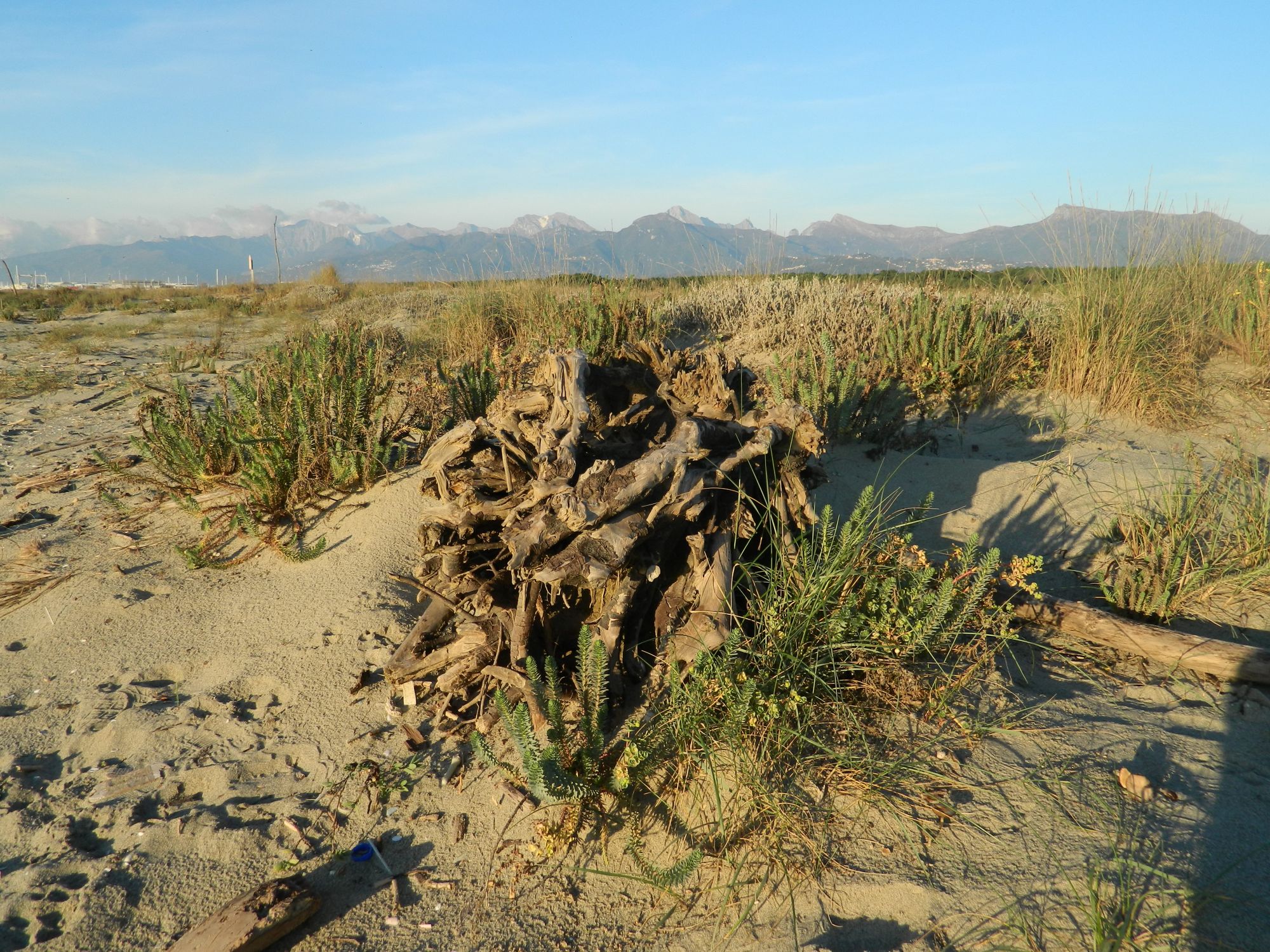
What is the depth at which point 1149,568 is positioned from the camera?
325 cm

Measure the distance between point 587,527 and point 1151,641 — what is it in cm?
235

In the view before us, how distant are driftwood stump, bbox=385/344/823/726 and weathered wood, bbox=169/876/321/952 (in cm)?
81

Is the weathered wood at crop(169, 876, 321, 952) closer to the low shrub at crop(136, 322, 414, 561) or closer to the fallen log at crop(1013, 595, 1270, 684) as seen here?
the low shrub at crop(136, 322, 414, 561)

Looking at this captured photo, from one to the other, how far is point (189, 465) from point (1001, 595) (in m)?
4.26

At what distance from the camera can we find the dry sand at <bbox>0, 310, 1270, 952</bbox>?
189 centimetres

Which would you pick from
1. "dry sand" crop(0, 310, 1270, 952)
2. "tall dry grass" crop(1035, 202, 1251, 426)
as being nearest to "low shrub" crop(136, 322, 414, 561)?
"dry sand" crop(0, 310, 1270, 952)

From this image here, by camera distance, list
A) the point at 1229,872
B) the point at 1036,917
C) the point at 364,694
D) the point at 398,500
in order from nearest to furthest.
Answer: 1. the point at 1036,917
2. the point at 1229,872
3. the point at 364,694
4. the point at 398,500

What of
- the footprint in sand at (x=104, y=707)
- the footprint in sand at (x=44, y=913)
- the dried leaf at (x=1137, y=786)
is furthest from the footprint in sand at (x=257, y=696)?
the dried leaf at (x=1137, y=786)

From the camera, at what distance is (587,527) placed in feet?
8.04

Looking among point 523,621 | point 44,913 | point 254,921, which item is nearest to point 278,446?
point 523,621

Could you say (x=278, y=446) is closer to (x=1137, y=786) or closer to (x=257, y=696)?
(x=257, y=696)

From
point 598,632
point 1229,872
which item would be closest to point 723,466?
point 598,632

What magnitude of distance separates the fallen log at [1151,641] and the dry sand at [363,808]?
0.25 feet

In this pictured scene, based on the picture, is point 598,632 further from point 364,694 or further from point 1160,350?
point 1160,350
